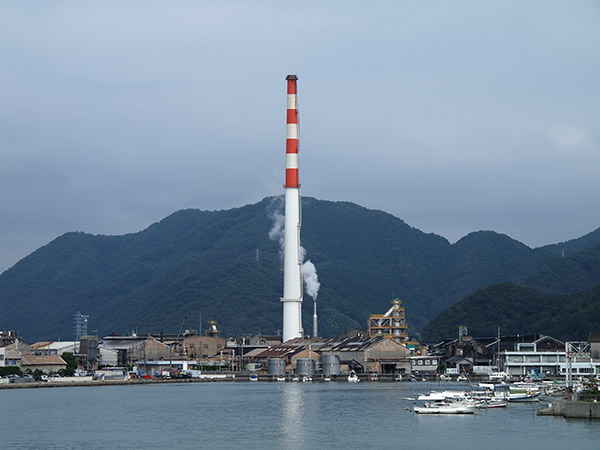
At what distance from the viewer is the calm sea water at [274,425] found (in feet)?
180

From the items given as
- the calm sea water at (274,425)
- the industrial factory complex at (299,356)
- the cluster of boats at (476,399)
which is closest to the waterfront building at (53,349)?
the industrial factory complex at (299,356)

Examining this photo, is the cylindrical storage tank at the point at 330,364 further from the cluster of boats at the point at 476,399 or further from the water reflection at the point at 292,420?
the cluster of boats at the point at 476,399

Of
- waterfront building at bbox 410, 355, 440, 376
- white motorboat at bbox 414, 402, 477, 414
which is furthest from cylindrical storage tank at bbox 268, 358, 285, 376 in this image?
white motorboat at bbox 414, 402, 477, 414

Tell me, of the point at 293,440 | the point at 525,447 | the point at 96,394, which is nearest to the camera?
the point at 525,447

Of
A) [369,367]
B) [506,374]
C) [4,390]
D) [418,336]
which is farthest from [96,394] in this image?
[418,336]

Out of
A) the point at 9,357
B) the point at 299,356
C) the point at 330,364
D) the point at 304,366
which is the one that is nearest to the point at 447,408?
the point at 330,364

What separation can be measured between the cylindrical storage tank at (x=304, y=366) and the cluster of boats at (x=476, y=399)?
43.9m

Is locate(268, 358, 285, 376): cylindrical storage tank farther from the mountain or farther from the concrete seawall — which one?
the concrete seawall

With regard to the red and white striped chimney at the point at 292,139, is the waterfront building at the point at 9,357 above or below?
below

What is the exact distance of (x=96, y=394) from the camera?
107 metres

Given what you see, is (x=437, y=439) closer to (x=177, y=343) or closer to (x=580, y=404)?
(x=580, y=404)

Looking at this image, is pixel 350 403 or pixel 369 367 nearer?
pixel 350 403

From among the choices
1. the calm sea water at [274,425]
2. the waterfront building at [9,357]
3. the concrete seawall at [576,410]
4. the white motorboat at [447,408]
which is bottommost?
the calm sea water at [274,425]

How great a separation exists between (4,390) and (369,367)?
51.2 meters
